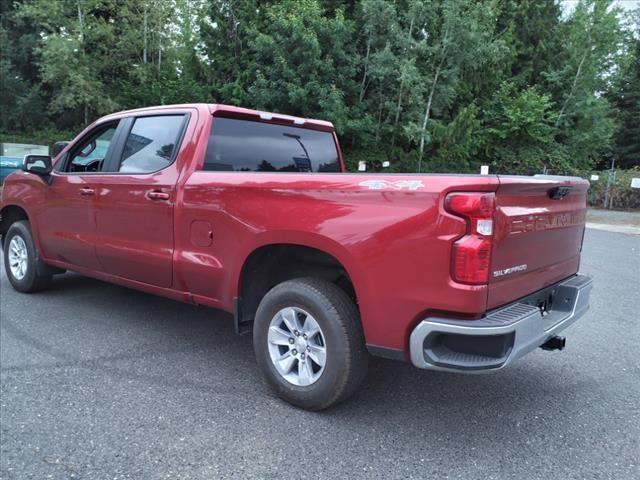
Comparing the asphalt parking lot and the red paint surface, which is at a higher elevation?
the red paint surface

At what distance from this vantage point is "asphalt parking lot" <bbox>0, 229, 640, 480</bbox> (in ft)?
8.57

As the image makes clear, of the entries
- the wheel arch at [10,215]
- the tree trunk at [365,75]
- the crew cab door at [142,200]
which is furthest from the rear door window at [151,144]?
the tree trunk at [365,75]

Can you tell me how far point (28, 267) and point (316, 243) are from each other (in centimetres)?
402

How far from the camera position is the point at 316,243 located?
3.02 metres

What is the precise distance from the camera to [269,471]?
2.55 m

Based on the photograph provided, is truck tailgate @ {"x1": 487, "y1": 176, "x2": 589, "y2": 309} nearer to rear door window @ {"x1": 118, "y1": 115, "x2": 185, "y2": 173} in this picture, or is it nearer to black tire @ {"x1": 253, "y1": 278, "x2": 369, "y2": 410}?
black tire @ {"x1": 253, "y1": 278, "x2": 369, "y2": 410}

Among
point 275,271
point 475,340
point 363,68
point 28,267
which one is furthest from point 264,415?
point 363,68

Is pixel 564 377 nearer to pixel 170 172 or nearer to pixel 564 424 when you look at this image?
pixel 564 424

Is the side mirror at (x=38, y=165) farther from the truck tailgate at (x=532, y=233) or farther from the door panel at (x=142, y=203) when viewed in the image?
the truck tailgate at (x=532, y=233)

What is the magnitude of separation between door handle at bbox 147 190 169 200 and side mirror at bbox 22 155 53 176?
179 cm

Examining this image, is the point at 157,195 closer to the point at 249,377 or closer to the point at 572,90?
the point at 249,377

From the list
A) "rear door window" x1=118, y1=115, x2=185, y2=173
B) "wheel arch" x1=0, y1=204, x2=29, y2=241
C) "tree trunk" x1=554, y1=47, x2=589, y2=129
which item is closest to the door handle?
"rear door window" x1=118, y1=115, x2=185, y2=173

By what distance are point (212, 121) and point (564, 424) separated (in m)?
3.16

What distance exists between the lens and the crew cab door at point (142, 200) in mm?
A: 3896
